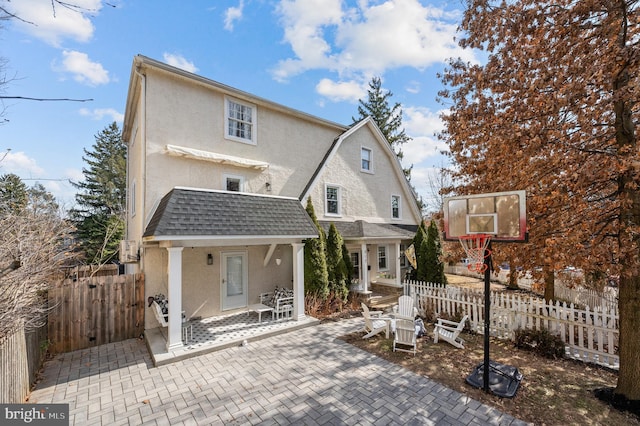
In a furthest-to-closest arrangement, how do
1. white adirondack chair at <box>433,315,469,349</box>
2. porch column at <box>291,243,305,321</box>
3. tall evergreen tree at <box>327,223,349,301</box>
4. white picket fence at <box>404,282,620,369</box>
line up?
tall evergreen tree at <box>327,223,349,301</box> < porch column at <box>291,243,305,321</box> < white adirondack chair at <box>433,315,469,349</box> < white picket fence at <box>404,282,620,369</box>

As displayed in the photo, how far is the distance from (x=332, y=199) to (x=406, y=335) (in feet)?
27.9

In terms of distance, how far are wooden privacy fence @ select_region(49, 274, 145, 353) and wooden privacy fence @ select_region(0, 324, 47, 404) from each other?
120 centimetres

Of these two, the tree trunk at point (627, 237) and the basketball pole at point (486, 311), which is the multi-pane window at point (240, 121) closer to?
the basketball pole at point (486, 311)

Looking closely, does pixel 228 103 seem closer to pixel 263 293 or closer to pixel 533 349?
pixel 263 293

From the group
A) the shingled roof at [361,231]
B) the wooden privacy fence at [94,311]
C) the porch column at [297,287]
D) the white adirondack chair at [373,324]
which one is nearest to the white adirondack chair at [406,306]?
the white adirondack chair at [373,324]

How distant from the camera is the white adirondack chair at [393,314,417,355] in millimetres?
7343

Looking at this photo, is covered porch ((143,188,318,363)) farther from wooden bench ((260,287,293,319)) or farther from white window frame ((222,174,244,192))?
white window frame ((222,174,244,192))

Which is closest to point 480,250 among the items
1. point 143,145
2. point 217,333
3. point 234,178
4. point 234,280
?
point 217,333

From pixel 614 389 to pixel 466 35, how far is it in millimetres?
8789

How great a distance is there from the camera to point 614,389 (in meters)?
5.34

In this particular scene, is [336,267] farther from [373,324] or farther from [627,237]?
[627,237]

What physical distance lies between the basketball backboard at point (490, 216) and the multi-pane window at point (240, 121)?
881 cm

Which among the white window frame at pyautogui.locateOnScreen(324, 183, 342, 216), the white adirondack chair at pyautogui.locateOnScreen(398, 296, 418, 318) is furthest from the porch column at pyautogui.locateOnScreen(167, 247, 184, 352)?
the white window frame at pyautogui.locateOnScreen(324, 183, 342, 216)

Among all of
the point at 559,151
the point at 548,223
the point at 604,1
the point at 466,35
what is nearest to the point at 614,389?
the point at 548,223
